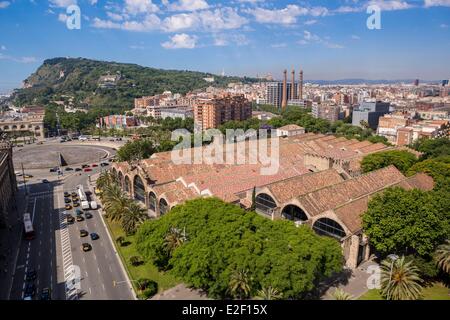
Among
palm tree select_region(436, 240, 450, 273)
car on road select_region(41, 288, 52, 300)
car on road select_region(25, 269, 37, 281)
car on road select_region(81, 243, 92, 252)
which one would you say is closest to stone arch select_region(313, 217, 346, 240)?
palm tree select_region(436, 240, 450, 273)

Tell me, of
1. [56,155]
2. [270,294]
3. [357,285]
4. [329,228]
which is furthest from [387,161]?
[56,155]

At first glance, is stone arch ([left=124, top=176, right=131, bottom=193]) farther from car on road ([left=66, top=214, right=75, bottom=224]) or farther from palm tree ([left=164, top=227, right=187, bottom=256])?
palm tree ([left=164, top=227, right=187, bottom=256])

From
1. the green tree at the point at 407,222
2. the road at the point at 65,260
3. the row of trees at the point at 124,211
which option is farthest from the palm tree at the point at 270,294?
the row of trees at the point at 124,211

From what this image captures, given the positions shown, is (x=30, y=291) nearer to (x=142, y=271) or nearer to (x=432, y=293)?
(x=142, y=271)

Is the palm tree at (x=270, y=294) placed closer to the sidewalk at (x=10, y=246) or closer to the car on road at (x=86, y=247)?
the car on road at (x=86, y=247)
